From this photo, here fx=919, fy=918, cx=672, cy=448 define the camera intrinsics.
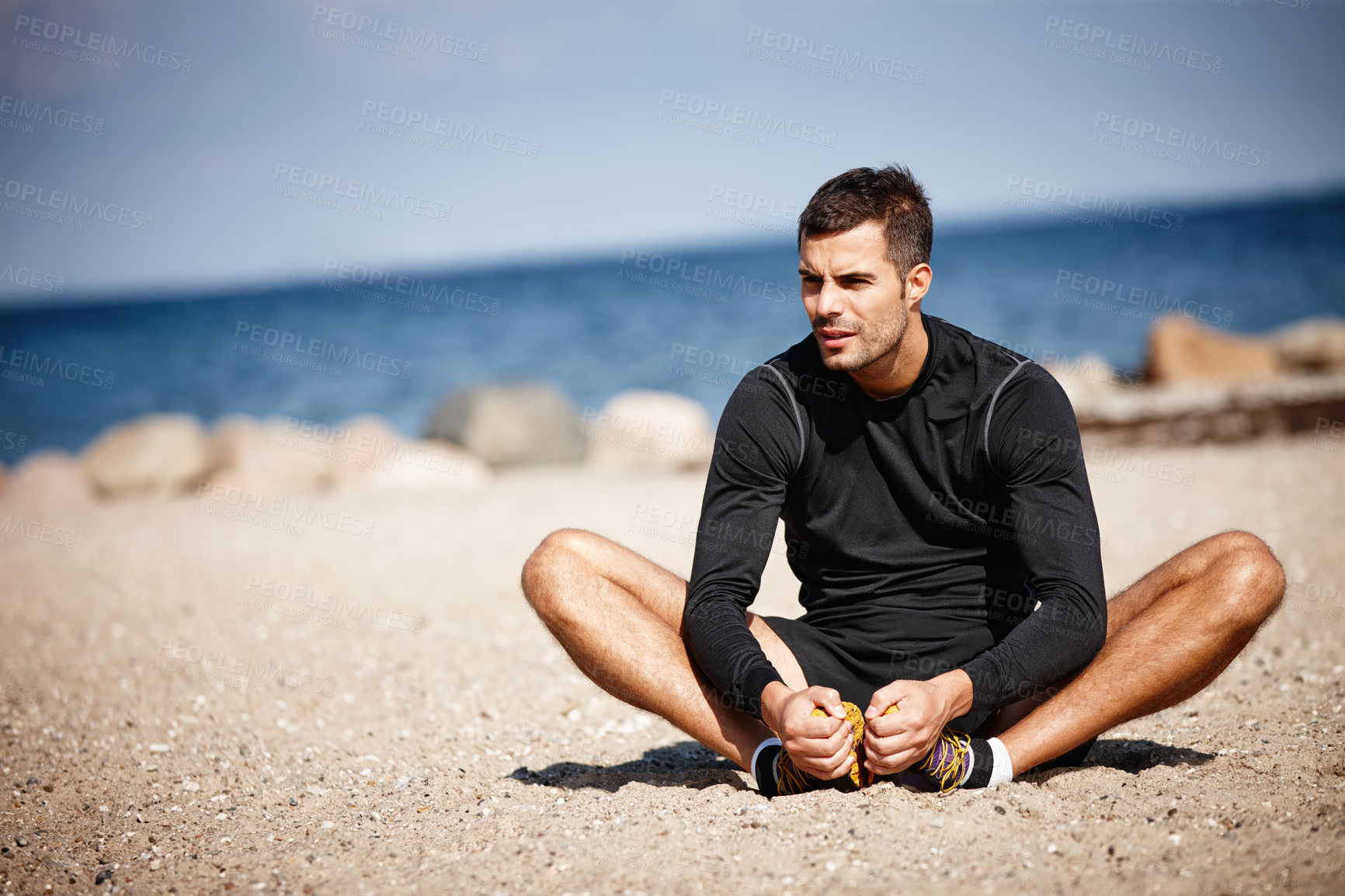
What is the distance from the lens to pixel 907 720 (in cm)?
262

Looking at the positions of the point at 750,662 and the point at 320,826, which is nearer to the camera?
the point at 750,662

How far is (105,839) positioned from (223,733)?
1.23 meters

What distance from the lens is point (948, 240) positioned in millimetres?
73750

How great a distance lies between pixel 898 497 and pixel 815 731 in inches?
36.5

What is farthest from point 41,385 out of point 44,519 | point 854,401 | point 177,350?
point 854,401

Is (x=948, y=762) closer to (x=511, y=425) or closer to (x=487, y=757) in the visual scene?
(x=487, y=757)

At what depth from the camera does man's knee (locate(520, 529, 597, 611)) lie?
3182 mm

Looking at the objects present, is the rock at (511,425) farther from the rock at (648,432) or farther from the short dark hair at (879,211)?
the short dark hair at (879,211)

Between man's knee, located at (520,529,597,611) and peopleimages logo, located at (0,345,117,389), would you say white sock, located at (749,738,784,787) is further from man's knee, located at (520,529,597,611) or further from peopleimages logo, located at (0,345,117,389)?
peopleimages logo, located at (0,345,117,389)

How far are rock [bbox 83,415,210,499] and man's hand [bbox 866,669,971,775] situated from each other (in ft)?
40.5

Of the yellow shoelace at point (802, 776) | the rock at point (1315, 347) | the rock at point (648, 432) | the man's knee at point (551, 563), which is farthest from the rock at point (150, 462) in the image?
the rock at point (1315, 347)

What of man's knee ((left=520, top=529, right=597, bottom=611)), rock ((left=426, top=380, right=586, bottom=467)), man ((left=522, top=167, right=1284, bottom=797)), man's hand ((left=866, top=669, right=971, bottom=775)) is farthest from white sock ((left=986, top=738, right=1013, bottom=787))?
rock ((left=426, top=380, right=586, bottom=467))

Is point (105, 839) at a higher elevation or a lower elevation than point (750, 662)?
lower

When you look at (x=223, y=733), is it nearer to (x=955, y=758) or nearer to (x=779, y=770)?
(x=779, y=770)
